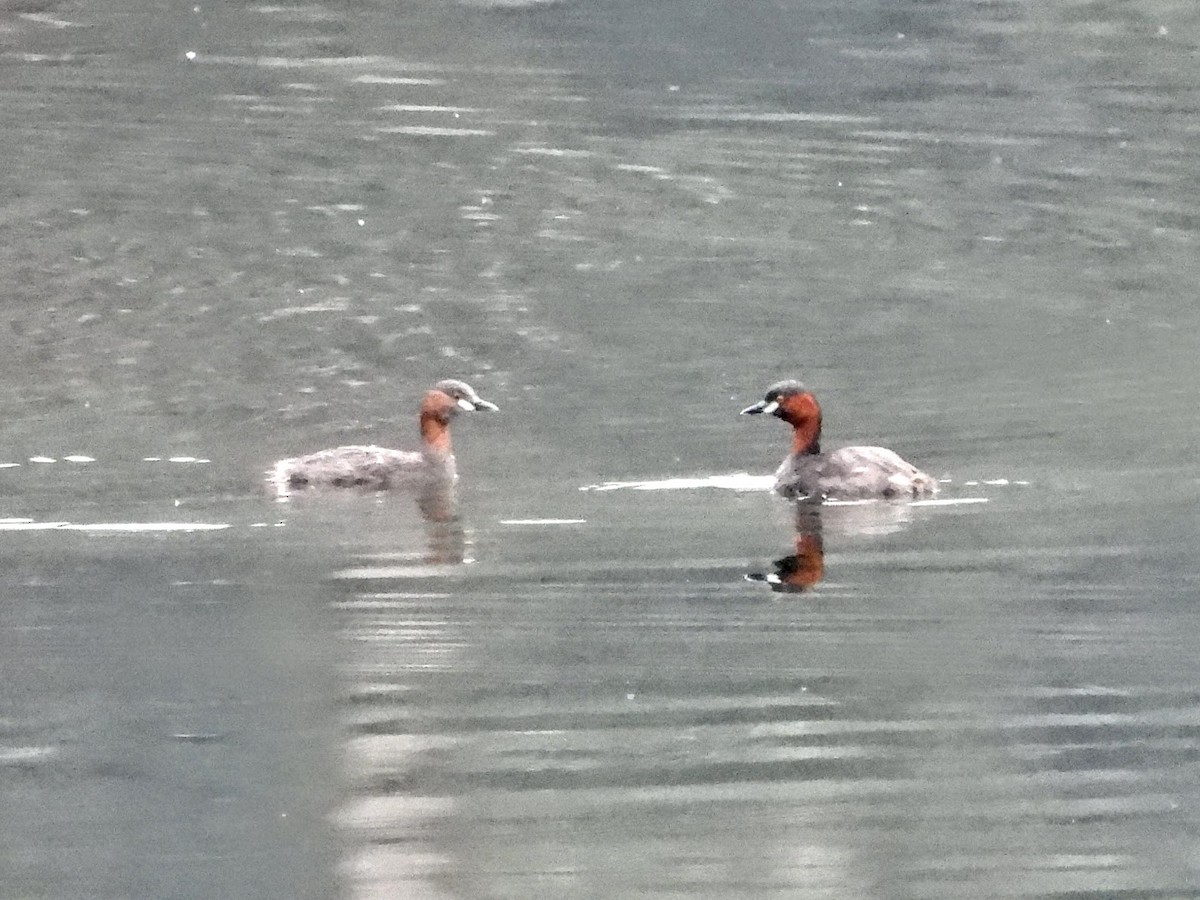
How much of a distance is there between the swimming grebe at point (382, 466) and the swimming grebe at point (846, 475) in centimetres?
146

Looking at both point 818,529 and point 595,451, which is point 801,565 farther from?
point 595,451

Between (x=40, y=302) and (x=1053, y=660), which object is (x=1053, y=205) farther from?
(x=1053, y=660)

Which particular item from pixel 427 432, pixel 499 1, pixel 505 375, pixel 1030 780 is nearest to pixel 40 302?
pixel 505 375

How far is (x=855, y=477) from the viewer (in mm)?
12211

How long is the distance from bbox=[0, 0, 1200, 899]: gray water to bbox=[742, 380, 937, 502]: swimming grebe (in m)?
0.13

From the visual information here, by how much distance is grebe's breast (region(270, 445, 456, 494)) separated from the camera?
40.8ft

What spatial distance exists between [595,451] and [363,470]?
1150 mm

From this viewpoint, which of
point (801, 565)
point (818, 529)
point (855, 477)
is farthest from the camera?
point (855, 477)

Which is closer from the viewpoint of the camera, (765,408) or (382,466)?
(382,466)

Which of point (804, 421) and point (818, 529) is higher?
point (804, 421)

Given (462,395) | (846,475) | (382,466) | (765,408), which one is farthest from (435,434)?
(846,475)

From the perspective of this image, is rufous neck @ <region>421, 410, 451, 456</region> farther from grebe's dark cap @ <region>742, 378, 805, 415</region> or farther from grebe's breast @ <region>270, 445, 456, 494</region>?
grebe's dark cap @ <region>742, 378, 805, 415</region>

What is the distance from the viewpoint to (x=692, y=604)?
1010 cm

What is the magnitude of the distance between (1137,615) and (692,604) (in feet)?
4.92
